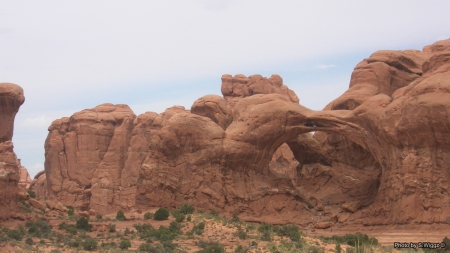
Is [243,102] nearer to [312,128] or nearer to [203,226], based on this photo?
[312,128]

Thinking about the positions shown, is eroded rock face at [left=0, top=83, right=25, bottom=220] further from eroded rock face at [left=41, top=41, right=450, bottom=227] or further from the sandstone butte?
eroded rock face at [left=41, top=41, right=450, bottom=227]

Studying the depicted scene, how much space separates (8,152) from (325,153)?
2046 centimetres

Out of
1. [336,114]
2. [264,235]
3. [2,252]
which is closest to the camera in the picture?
[2,252]

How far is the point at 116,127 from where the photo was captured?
68500mm

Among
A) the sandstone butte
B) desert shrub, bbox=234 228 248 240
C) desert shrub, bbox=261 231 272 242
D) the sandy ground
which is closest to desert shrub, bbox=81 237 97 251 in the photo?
the sandy ground

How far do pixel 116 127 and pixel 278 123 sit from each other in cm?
2633

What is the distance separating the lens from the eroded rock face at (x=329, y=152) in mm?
39031

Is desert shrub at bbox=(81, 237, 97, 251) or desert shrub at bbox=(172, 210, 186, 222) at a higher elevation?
desert shrub at bbox=(172, 210, 186, 222)

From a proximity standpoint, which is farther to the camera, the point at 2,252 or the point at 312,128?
the point at 312,128

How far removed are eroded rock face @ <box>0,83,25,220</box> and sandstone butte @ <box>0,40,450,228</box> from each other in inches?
2.7

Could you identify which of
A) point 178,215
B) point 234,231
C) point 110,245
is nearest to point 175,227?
point 178,215

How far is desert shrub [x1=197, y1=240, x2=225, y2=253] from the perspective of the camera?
3179 cm

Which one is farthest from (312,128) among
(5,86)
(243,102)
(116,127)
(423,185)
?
(116,127)

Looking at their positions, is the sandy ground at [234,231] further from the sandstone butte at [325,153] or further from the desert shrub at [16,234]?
the desert shrub at [16,234]
